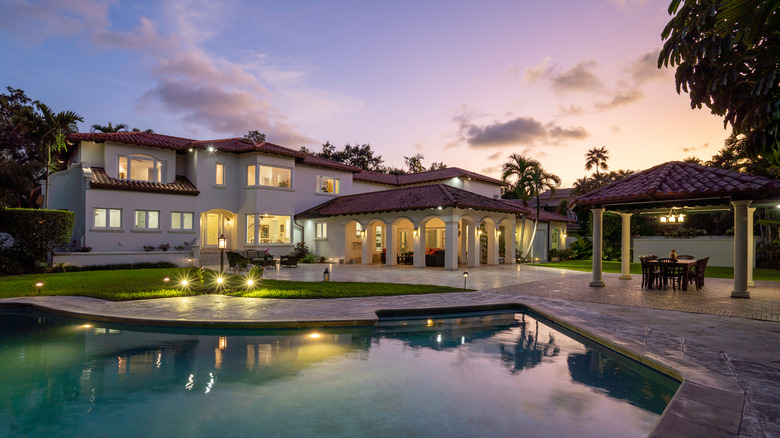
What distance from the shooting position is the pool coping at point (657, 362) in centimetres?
367

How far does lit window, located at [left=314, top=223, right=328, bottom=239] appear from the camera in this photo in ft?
88.8

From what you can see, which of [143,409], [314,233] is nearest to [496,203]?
[314,233]

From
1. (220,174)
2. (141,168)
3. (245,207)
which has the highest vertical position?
(141,168)

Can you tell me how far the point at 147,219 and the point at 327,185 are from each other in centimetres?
1197

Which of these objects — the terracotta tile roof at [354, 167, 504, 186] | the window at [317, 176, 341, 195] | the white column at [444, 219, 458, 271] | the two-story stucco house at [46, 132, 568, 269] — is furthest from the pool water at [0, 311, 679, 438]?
the terracotta tile roof at [354, 167, 504, 186]

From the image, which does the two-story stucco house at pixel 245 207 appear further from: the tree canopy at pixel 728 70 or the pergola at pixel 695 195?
the tree canopy at pixel 728 70

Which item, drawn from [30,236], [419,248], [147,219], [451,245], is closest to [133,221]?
[147,219]

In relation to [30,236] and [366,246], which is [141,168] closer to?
[30,236]

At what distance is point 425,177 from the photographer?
32281 mm

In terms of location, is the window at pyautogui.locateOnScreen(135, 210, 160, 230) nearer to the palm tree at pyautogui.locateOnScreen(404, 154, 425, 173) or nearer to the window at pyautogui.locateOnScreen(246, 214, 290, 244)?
the window at pyautogui.locateOnScreen(246, 214, 290, 244)

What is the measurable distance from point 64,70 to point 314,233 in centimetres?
1674

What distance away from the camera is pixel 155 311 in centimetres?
936

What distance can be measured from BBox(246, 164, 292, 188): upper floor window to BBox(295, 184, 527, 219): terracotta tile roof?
8.51 feet

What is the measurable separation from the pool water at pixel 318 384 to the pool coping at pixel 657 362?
8.0 inches
